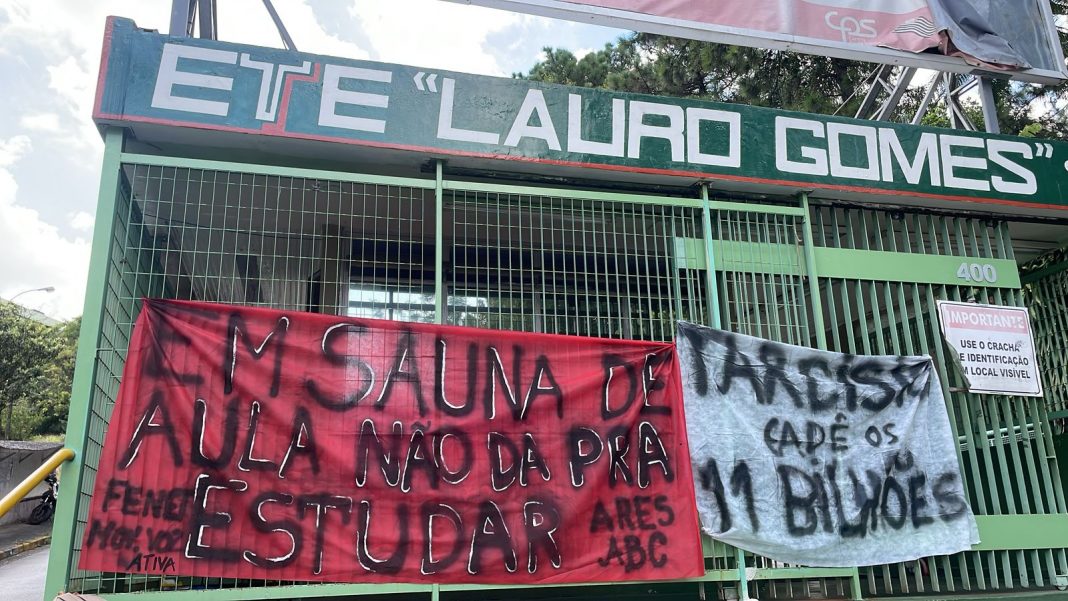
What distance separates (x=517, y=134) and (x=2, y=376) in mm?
24093

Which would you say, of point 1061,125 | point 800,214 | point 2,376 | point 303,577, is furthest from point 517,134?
point 2,376

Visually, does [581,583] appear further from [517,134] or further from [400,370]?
[517,134]

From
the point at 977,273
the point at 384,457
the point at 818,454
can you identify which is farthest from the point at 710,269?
the point at 384,457

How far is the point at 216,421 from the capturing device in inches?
192

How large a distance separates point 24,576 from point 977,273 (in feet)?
47.5

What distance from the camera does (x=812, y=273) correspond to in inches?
253

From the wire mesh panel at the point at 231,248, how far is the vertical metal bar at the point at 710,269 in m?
2.26

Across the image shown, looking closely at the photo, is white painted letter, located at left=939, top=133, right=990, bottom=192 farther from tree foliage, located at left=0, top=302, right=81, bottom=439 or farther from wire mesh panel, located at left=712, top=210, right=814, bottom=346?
tree foliage, located at left=0, top=302, right=81, bottom=439

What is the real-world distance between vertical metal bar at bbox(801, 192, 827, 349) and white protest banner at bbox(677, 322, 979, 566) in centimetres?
23

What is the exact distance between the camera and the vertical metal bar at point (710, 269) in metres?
6.06

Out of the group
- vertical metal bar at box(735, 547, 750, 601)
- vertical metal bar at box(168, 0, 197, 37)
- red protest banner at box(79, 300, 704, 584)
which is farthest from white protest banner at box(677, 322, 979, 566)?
vertical metal bar at box(168, 0, 197, 37)

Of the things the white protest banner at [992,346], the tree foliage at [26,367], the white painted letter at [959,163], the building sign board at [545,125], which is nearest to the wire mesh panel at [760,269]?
the building sign board at [545,125]

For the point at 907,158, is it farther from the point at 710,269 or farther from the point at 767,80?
the point at 767,80

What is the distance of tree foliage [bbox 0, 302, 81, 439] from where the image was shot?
78.0 ft
